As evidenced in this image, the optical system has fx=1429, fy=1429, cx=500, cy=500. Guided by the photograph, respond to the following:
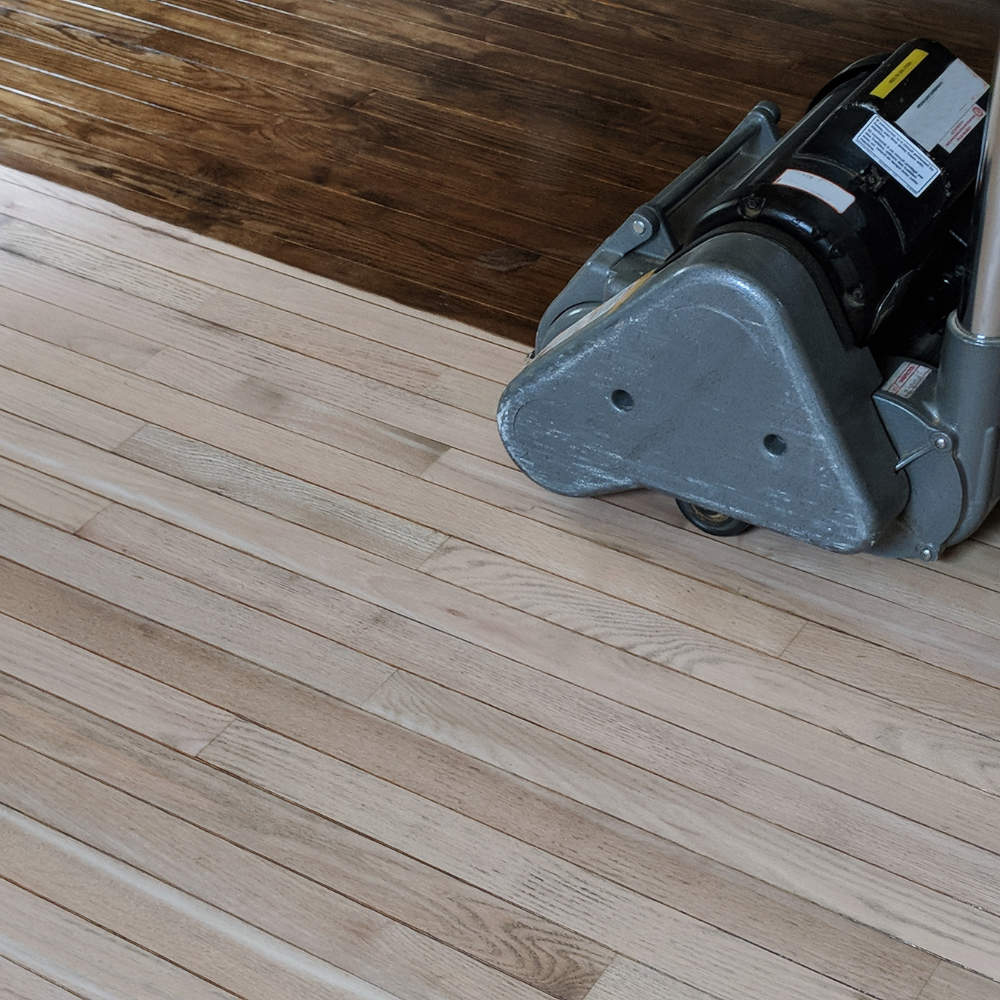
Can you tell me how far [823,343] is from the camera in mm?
1658

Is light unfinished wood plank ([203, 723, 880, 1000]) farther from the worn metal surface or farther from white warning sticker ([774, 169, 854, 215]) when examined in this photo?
white warning sticker ([774, 169, 854, 215])

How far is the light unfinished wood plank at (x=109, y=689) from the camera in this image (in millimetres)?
1738

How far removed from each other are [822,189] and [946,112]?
0.78 feet

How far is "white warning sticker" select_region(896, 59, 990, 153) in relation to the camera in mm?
1759

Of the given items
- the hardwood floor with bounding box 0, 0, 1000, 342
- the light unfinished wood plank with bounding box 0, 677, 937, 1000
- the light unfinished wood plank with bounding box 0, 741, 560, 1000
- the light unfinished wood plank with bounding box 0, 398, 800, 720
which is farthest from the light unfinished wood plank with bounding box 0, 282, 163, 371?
the light unfinished wood plank with bounding box 0, 741, 560, 1000

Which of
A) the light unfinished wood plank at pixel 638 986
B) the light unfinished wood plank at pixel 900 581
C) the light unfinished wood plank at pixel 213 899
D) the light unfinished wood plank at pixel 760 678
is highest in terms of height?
the light unfinished wood plank at pixel 900 581

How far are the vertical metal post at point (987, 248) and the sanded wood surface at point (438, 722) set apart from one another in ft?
1.30

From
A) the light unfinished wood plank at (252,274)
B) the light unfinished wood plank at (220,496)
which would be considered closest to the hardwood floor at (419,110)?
the light unfinished wood plank at (252,274)

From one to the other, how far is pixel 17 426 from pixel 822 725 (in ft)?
4.29

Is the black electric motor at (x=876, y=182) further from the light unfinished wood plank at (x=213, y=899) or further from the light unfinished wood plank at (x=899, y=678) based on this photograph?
the light unfinished wood plank at (x=213, y=899)

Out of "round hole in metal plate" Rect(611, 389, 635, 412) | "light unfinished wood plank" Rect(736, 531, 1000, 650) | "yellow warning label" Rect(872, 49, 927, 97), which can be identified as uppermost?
"yellow warning label" Rect(872, 49, 927, 97)

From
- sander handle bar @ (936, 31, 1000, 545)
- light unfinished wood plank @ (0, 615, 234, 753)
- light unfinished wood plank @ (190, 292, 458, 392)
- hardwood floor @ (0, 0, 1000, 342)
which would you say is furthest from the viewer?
hardwood floor @ (0, 0, 1000, 342)

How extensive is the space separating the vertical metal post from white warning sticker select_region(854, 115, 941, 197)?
0.54 feet

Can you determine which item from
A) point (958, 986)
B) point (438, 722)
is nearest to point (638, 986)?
point (958, 986)
